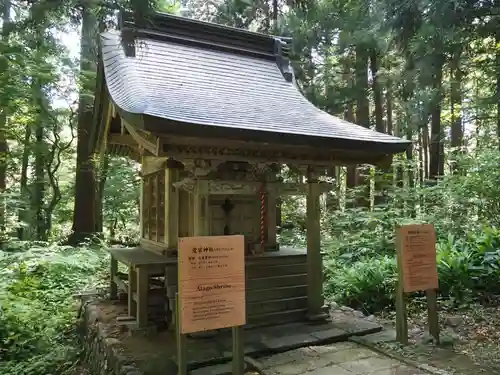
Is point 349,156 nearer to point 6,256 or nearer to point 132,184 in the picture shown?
point 6,256

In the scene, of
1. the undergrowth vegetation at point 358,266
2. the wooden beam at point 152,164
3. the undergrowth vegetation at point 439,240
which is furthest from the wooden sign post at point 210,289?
the undergrowth vegetation at point 439,240

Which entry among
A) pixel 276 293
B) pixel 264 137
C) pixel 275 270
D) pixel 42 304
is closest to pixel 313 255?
pixel 275 270

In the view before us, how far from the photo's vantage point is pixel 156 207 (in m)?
6.58

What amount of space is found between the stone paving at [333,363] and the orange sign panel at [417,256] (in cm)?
90

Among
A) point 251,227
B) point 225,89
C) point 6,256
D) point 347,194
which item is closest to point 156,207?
point 251,227

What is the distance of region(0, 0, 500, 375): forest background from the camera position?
4.52 metres

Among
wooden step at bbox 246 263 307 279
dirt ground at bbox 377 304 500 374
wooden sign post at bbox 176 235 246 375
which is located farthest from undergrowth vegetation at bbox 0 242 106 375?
dirt ground at bbox 377 304 500 374

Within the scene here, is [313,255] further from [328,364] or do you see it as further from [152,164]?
[152,164]

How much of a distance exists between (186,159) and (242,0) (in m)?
1.98

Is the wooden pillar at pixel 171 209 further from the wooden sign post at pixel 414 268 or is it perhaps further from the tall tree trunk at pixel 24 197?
the tall tree trunk at pixel 24 197

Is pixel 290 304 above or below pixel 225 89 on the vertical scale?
below

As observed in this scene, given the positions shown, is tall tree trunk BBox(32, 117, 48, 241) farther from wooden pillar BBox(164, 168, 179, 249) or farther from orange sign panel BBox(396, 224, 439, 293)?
orange sign panel BBox(396, 224, 439, 293)

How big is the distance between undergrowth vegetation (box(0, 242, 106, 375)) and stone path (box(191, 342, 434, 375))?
9.98ft

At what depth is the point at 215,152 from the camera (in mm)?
4934
